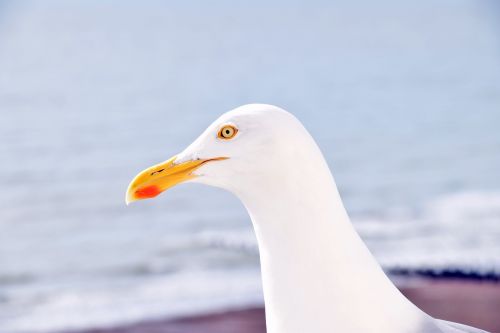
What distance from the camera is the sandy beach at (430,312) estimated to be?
13.5ft

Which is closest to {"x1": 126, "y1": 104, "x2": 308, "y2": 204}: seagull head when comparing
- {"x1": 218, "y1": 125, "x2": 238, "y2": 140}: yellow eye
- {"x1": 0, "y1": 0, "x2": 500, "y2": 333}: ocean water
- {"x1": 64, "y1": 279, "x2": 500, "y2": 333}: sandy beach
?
{"x1": 218, "y1": 125, "x2": 238, "y2": 140}: yellow eye

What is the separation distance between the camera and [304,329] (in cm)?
173

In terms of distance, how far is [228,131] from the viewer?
1.74 metres

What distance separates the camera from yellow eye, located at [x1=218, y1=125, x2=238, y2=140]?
1735 millimetres

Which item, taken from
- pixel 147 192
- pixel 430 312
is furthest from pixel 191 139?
pixel 147 192

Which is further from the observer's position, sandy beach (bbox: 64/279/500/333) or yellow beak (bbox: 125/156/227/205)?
sandy beach (bbox: 64/279/500/333)

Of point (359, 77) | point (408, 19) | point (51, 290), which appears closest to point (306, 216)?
point (51, 290)

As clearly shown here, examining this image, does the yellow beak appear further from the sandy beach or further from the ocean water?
the ocean water

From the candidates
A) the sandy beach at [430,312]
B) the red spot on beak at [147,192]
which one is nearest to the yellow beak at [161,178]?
the red spot on beak at [147,192]

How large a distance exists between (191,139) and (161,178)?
6904 millimetres

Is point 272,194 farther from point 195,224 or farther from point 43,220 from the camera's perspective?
point 43,220

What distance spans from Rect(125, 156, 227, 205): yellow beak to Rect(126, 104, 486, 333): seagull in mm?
58

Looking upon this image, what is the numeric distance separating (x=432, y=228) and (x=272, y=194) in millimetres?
4435

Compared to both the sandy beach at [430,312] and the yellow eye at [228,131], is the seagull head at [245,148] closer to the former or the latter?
the yellow eye at [228,131]
